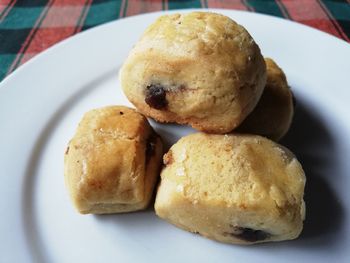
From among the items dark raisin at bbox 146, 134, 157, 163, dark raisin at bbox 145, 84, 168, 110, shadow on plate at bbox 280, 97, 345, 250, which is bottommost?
shadow on plate at bbox 280, 97, 345, 250

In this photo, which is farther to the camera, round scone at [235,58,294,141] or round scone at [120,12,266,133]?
round scone at [235,58,294,141]

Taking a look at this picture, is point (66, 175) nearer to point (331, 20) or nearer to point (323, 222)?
point (323, 222)

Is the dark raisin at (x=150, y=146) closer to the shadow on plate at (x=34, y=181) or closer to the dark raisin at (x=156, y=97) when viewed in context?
the dark raisin at (x=156, y=97)

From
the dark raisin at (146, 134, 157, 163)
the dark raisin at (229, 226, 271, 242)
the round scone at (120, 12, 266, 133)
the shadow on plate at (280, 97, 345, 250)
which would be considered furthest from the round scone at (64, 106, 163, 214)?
the shadow on plate at (280, 97, 345, 250)

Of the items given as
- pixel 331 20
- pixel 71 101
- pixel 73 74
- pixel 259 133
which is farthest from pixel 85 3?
pixel 259 133

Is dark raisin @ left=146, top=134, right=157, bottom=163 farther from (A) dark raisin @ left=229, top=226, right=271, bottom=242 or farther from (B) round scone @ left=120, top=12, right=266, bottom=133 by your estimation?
(A) dark raisin @ left=229, top=226, right=271, bottom=242

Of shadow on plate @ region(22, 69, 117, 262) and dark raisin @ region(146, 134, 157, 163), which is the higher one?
dark raisin @ region(146, 134, 157, 163)
